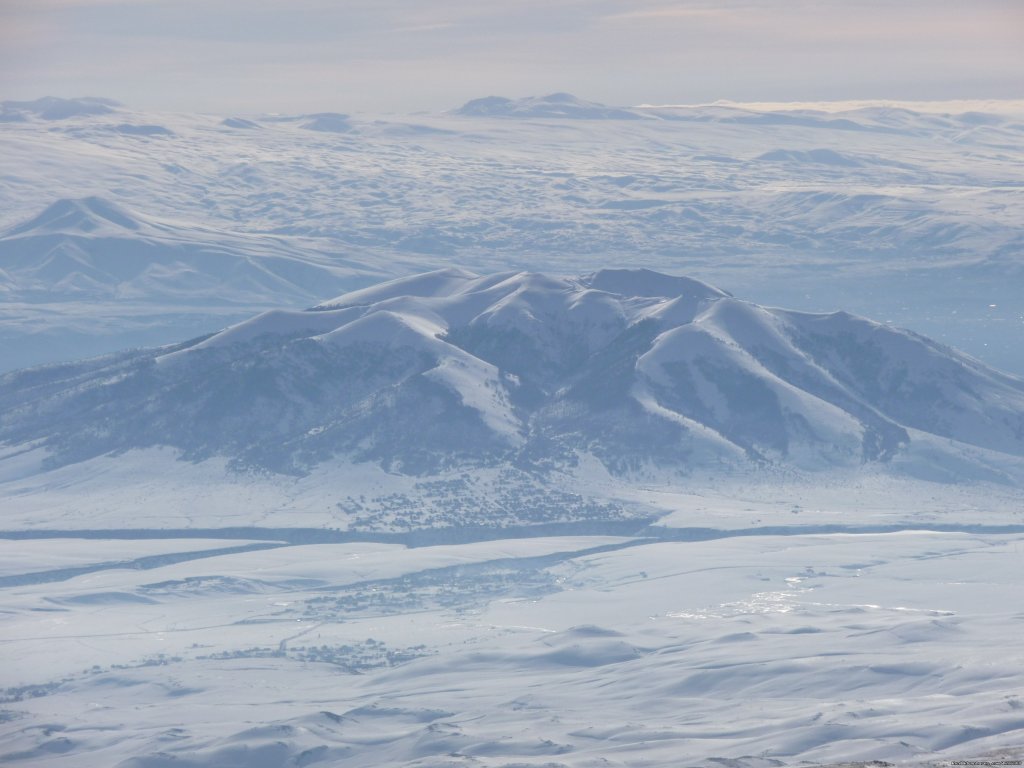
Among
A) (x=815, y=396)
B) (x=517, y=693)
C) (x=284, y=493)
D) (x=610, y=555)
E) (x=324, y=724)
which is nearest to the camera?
(x=324, y=724)

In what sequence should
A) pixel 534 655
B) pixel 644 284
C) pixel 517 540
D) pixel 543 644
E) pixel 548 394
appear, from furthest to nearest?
Answer: pixel 644 284, pixel 548 394, pixel 517 540, pixel 543 644, pixel 534 655

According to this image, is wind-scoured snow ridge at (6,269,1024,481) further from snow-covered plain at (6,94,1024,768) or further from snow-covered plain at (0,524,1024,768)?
snow-covered plain at (0,524,1024,768)

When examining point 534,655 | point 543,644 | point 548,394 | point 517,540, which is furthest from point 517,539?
point 534,655

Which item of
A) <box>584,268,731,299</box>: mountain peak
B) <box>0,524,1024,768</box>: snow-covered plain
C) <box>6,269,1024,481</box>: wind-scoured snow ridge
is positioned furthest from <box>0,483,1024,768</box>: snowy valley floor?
<box>584,268,731,299</box>: mountain peak

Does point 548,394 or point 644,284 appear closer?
point 548,394

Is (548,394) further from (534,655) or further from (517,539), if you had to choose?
(534,655)

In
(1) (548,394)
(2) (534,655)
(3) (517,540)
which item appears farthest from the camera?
(1) (548,394)

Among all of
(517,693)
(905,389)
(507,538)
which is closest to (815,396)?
(905,389)

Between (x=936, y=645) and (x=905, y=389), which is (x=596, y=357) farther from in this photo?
(x=936, y=645)
